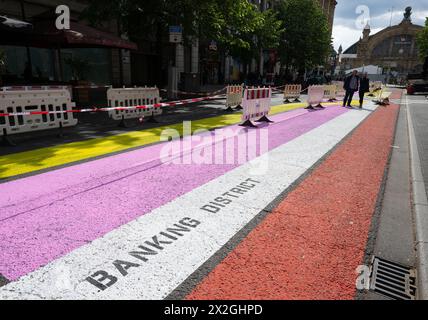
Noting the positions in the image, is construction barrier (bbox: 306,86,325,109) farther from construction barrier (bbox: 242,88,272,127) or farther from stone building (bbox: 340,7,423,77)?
stone building (bbox: 340,7,423,77)

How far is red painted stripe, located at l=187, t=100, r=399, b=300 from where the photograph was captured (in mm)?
2682

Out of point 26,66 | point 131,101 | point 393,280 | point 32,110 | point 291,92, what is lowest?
point 393,280

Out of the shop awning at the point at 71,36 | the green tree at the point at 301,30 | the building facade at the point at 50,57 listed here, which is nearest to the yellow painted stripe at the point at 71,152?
the shop awning at the point at 71,36

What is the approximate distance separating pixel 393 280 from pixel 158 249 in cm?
223

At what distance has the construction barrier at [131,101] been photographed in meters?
10.6

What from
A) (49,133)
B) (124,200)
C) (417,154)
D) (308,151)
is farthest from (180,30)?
(124,200)

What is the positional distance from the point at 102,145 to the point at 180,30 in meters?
10.3

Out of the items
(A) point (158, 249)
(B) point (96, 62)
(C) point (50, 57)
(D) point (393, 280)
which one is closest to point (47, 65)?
(C) point (50, 57)

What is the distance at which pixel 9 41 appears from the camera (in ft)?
43.9

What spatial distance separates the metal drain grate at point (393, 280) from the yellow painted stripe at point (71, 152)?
17.9ft

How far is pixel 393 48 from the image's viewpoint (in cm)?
11100

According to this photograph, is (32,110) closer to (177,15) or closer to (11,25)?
(11,25)
